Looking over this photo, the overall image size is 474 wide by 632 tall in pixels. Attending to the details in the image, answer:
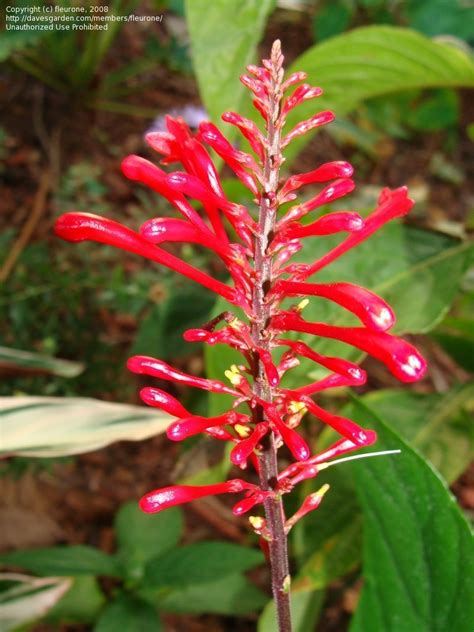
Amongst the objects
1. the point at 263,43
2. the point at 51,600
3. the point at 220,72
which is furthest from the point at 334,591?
the point at 263,43

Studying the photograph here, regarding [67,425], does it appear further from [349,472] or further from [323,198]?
[323,198]

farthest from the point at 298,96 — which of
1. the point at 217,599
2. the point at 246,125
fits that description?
the point at 217,599

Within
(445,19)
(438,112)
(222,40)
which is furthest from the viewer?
(438,112)

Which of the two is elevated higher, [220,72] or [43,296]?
[220,72]

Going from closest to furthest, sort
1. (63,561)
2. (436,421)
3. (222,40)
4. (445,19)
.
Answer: (222,40)
(63,561)
(436,421)
(445,19)

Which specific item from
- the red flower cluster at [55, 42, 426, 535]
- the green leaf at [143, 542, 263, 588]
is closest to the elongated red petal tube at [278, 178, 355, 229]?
the red flower cluster at [55, 42, 426, 535]

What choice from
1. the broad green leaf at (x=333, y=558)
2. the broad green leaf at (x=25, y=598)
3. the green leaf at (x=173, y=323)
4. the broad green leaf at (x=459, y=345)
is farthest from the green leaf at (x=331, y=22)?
the broad green leaf at (x=25, y=598)

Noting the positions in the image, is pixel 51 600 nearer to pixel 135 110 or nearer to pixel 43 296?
pixel 43 296
